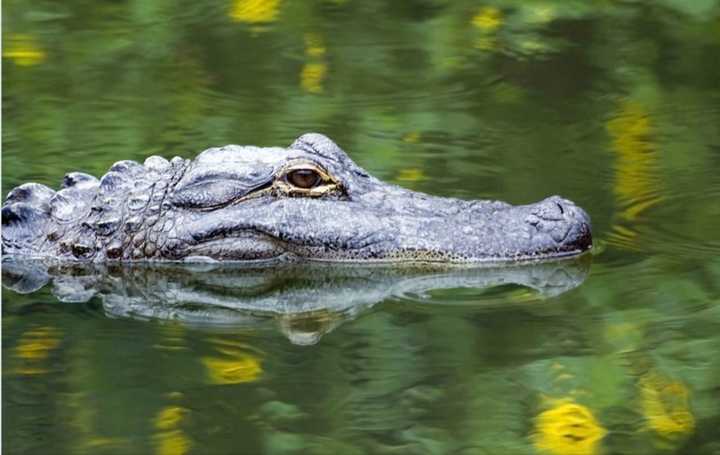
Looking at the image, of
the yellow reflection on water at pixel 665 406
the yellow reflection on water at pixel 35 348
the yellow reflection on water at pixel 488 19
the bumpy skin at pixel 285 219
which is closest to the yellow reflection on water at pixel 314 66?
the yellow reflection on water at pixel 488 19

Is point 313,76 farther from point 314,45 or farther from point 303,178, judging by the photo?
point 303,178

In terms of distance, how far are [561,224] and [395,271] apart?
82 cm

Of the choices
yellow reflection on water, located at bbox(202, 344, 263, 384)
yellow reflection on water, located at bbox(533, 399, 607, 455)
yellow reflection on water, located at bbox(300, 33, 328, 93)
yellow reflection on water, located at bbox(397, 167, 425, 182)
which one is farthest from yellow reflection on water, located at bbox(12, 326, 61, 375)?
yellow reflection on water, located at bbox(300, 33, 328, 93)

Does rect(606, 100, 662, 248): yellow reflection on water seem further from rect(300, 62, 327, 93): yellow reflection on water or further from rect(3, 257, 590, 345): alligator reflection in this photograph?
rect(300, 62, 327, 93): yellow reflection on water

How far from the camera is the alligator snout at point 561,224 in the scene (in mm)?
8453

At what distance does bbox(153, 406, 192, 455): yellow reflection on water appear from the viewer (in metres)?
6.01

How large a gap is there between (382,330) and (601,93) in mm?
5009

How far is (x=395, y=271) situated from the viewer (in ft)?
27.8

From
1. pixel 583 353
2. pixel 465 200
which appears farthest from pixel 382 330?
pixel 465 200

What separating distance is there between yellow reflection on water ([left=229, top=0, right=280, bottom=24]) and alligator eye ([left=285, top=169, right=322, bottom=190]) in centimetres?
559

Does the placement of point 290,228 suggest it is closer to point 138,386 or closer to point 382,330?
point 382,330

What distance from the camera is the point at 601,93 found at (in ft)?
39.4

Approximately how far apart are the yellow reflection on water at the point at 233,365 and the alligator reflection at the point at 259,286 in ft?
1.42

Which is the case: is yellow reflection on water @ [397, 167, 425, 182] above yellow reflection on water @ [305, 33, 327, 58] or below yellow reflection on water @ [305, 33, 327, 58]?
above
